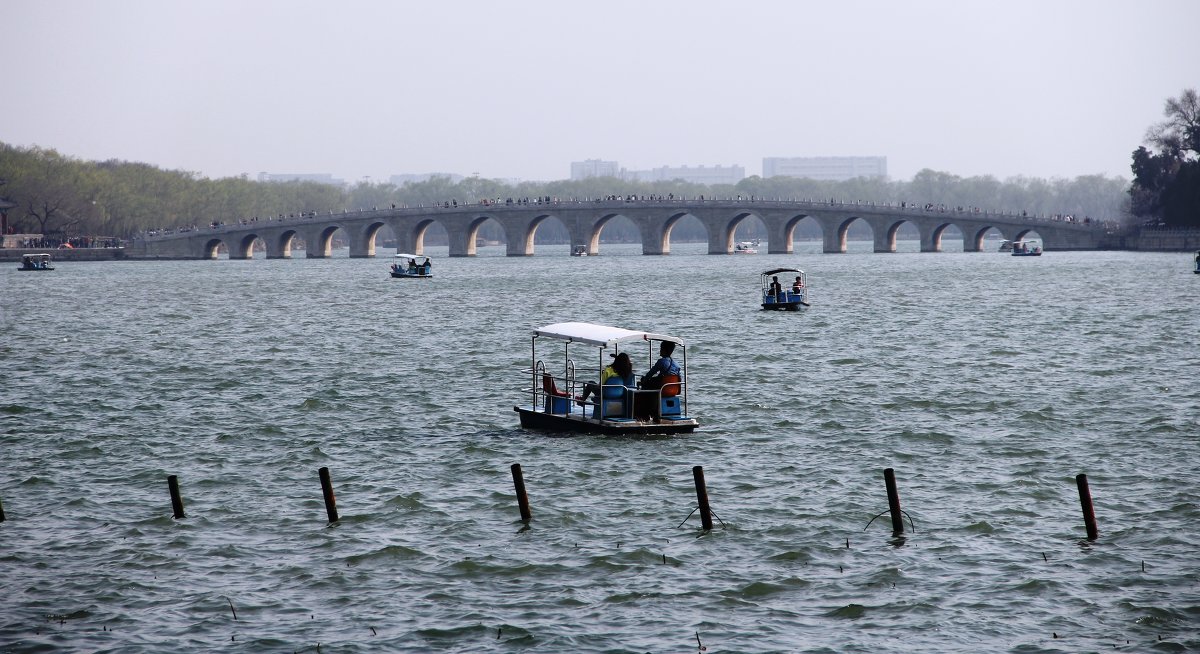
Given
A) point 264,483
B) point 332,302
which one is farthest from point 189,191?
point 264,483

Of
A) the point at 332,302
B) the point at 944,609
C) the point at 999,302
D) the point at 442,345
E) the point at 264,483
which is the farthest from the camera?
the point at 332,302

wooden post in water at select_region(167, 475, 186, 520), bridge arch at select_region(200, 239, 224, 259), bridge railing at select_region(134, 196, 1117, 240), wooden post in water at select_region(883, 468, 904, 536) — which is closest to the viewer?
wooden post in water at select_region(883, 468, 904, 536)

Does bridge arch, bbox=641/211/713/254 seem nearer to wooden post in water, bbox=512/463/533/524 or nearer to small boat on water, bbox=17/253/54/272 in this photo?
small boat on water, bbox=17/253/54/272

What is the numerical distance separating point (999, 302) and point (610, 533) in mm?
47362

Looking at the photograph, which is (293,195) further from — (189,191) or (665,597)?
(665,597)

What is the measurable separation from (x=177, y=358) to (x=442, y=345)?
8.14 m

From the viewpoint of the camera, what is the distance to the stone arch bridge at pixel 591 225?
422 ft

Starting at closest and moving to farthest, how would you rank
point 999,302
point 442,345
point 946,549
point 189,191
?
point 946,549 < point 442,345 < point 999,302 < point 189,191

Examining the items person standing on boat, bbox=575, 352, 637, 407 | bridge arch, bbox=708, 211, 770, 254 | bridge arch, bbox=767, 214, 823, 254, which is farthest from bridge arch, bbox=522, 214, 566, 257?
person standing on boat, bbox=575, 352, 637, 407

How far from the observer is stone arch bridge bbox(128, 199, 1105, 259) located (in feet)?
422

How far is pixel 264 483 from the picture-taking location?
72.6 ft

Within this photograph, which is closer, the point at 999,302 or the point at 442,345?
the point at 442,345

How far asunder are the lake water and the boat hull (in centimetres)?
33

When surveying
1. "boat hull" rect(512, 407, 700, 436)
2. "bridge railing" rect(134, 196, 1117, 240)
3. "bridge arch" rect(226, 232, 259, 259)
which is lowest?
"boat hull" rect(512, 407, 700, 436)
